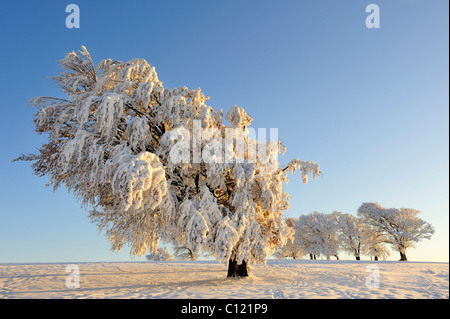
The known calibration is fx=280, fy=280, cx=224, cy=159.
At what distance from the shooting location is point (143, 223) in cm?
1303

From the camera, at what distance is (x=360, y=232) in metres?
39.8

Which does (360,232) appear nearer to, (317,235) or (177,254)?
(317,235)

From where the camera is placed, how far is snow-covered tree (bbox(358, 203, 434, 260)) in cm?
3200

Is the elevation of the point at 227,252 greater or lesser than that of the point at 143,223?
lesser

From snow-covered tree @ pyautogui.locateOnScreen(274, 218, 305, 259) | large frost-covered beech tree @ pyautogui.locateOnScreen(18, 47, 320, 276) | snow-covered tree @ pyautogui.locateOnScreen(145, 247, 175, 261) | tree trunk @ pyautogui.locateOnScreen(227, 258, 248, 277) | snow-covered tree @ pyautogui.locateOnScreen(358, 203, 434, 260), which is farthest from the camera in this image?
snow-covered tree @ pyautogui.locateOnScreen(145, 247, 175, 261)

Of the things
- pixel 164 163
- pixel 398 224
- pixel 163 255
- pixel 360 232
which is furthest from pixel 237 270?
pixel 163 255

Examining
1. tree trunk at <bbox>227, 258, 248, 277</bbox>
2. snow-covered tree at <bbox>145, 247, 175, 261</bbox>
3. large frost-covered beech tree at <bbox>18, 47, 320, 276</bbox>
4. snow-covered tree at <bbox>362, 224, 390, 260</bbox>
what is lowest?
snow-covered tree at <bbox>145, 247, 175, 261</bbox>

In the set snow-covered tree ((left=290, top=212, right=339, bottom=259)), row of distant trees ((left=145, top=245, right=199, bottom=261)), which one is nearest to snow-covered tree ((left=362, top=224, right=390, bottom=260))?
snow-covered tree ((left=290, top=212, right=339, bottom=259))

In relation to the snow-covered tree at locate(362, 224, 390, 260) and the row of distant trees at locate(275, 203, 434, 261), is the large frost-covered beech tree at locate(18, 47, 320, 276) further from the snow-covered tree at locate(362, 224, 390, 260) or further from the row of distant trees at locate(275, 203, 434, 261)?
the snow-covered tree at locate(362, 224, 390, 260)

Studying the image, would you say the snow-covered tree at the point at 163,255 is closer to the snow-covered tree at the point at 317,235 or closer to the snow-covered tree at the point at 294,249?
the snow-covered tree at the point at 294,249

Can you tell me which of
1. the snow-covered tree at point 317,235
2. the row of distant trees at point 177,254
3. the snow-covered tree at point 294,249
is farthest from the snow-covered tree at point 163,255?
the snow-covered tree at point 317,235
